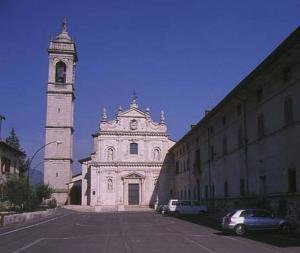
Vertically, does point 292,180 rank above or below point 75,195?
above

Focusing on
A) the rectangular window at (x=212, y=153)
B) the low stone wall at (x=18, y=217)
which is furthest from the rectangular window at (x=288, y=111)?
the low stone wall at (x=18, y=217)

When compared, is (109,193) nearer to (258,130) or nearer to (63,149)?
(63,149)

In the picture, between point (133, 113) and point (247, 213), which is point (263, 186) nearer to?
point (247, 213)

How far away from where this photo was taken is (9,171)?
2335 inches

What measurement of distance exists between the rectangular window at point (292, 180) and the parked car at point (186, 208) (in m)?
20.5

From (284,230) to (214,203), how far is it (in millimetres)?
21802

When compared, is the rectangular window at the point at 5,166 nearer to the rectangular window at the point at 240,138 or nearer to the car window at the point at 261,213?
the rectangular window at the point at 240,138

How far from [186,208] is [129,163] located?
30.1 m

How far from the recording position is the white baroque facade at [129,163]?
7538 cm

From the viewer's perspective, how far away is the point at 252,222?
2322 centimetres

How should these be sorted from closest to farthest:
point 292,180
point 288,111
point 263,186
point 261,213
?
point 261,213 → point 292,180 → point 288,111 → point 263,186

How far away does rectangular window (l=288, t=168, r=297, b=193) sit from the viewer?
85.1 feet

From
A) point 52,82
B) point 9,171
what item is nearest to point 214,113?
point 9,171

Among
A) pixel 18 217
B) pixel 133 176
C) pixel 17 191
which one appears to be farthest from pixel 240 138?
pixel 133 176
